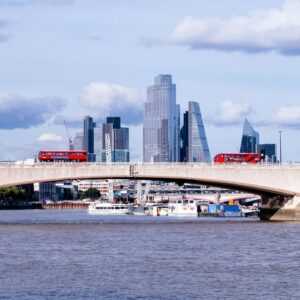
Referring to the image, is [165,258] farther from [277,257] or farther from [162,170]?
[162,170]

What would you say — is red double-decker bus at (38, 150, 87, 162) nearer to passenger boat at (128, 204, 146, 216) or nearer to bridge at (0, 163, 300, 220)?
bridge at (0, 163, 300, 220)

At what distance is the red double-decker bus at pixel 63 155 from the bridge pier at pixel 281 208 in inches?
863

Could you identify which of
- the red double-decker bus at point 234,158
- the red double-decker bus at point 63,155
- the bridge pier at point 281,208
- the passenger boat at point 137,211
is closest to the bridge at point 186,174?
the bridge pier at point 281,208

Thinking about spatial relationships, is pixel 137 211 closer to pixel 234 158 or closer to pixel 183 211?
pixel 183 211

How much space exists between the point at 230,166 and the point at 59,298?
69980mm

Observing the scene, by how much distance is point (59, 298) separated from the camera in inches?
1944

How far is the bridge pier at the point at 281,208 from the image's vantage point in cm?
12162

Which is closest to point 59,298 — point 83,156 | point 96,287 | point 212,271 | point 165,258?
point 96,287

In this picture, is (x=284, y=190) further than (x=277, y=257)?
Yes

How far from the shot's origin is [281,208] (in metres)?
126

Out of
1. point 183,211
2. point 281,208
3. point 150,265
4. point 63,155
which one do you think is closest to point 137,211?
point 183,211

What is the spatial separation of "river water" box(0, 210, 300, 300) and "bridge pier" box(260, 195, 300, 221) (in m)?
25.1

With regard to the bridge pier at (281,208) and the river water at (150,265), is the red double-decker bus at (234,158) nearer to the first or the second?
the bridge pier at (281,208)

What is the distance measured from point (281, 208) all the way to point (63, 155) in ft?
81.7
